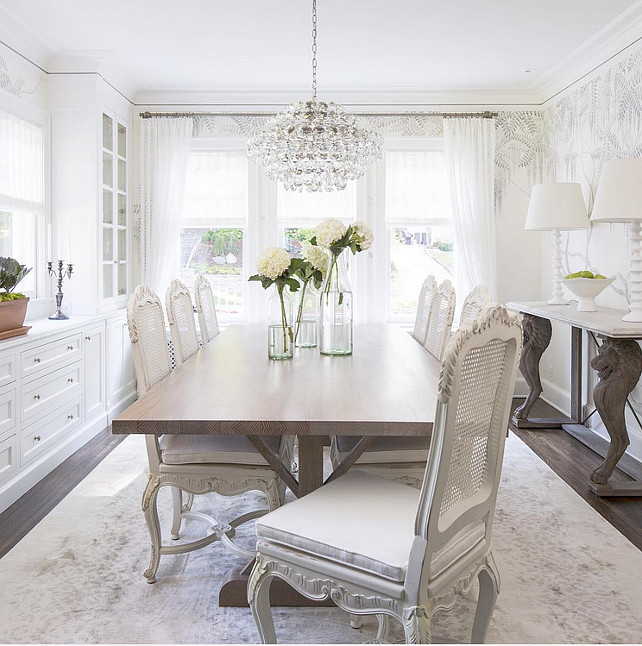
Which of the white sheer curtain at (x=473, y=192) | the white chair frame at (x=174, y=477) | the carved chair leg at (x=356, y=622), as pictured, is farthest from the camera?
the white sheer curtain at (x=473, y=192)

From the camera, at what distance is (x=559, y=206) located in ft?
14.6

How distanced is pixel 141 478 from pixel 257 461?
158 centimetres

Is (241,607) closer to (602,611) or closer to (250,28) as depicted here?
(602,611)

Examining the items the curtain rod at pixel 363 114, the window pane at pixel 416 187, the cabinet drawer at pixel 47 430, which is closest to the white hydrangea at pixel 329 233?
the cabinet drawer at pixel 47 430

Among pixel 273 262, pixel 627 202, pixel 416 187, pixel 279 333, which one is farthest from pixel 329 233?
pixel 416 187

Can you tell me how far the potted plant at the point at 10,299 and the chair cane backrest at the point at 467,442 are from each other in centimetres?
259

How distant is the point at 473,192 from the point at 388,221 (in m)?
0.76

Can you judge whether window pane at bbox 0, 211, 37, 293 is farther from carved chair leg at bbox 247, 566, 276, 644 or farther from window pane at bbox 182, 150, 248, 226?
carved chair leg at bbox 247, 566, 276, 644

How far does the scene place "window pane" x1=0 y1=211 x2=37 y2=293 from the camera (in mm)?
4078

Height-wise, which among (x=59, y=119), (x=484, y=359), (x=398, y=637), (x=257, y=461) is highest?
(x=59, y=119)

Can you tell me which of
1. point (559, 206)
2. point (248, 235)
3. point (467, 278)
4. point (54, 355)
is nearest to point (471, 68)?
point (559, 206)

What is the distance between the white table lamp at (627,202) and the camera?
338cm

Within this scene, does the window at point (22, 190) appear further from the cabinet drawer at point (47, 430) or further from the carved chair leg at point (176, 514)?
the carved chair leg at point (176, 514)

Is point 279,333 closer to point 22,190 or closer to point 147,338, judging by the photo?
point 147,338
